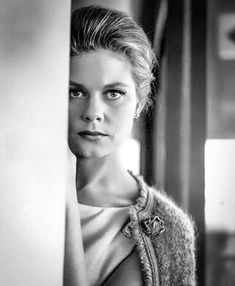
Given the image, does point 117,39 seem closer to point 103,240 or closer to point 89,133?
point 89,133

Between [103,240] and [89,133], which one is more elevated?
[89,133]

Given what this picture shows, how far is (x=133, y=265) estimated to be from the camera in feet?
3.97

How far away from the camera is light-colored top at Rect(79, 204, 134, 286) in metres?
1.20

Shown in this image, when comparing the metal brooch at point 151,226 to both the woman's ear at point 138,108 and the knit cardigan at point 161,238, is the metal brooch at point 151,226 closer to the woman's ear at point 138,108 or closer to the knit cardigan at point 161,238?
the knit cardigan at point 161,238

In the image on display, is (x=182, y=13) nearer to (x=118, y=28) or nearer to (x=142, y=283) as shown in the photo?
(x=118, y=28)

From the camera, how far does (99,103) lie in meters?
1.24

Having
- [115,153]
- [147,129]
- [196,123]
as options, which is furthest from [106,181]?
[196,123]

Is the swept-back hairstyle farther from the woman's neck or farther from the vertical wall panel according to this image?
the woman's neck

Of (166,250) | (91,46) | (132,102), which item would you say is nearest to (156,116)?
(132,102)

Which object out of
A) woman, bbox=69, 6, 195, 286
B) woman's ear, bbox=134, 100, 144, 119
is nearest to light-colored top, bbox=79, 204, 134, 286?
woman, bbox=69, 6, 195, 286

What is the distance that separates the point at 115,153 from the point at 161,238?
0.27 m

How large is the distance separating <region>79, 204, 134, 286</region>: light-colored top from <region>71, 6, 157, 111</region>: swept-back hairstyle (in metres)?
0.32

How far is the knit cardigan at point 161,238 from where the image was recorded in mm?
1213

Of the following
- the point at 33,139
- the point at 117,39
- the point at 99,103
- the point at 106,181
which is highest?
the point at 117,39
